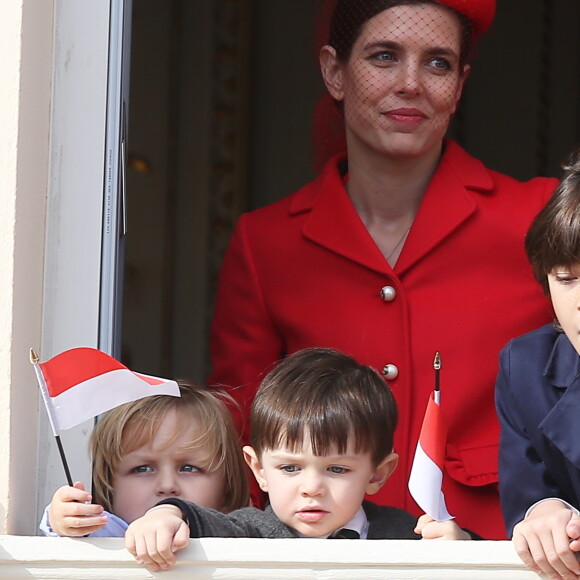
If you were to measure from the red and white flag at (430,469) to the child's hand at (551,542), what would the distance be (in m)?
0.18

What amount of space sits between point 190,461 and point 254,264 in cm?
61

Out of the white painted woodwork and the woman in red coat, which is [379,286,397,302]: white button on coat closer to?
the woman in red coat

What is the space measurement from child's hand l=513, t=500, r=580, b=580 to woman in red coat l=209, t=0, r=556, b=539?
697mm

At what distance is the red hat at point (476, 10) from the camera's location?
288 cm

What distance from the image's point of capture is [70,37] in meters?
2.37

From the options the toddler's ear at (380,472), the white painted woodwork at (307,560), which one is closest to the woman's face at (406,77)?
the toddler's ear at (380,472)

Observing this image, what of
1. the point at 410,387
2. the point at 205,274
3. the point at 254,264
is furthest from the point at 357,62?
the point at 205,274

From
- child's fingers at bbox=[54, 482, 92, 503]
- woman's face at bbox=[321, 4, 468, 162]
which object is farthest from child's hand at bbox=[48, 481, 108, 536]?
woman's face at bbox=[321, 4, 468, 162]

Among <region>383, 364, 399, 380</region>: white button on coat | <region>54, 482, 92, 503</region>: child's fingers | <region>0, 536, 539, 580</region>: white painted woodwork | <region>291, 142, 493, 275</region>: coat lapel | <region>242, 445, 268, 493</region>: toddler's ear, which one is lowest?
<region>0, 536, 539, 580</region>: white painted woodwork

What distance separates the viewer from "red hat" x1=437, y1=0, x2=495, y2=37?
9.45ft

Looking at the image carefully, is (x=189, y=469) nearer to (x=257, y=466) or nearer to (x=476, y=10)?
(x=257, y=466)

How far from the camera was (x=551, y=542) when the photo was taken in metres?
1.94

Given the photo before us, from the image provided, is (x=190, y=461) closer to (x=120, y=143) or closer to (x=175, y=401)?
(x=175, y=401)

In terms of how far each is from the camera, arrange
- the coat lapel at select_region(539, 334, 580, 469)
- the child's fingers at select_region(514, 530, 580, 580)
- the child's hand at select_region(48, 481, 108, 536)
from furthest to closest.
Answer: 1. the coat lapel at select_region(539, 334, 580, 469)
2. the child's hand at select_region(48, 481, 108, 536)
3. the child's fingers at select_region(514, 530, 580, 580)
